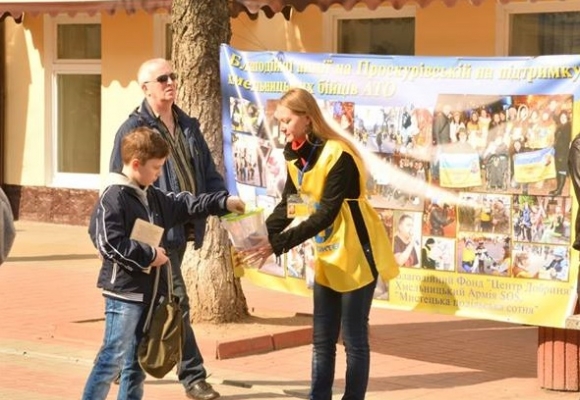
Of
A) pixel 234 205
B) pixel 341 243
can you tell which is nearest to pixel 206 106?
pixel 341 243

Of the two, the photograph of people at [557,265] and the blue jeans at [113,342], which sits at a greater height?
the photograph of people at [557,265]

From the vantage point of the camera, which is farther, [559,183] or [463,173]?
[463,173]

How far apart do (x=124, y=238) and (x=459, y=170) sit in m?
2.77

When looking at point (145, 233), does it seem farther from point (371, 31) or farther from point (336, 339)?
point (371, 31)

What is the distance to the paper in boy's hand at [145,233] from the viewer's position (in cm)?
652

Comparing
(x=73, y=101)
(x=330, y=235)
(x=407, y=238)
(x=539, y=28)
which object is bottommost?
(x=407, y=238)

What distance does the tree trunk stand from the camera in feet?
32.7

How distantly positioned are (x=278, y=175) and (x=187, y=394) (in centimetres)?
180

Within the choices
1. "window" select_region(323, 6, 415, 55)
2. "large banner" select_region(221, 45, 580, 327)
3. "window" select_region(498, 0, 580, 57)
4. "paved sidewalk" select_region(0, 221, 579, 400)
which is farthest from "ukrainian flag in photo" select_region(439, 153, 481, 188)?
"window" select_region(323, 6, 415, 55)

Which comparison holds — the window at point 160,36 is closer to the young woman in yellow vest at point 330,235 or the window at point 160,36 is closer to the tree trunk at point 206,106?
the tree trunk at point 206,106

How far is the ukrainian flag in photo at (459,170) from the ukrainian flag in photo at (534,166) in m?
0.26

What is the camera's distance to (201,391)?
8.12 metres

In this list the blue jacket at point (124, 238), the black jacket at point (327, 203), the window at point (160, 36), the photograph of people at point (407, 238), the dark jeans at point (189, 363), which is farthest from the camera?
the window at point (160, 36)

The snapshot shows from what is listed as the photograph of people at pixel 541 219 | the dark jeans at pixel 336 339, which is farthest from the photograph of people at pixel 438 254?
the dark jeans at pixel 336 339
